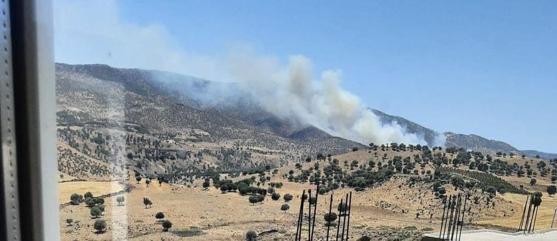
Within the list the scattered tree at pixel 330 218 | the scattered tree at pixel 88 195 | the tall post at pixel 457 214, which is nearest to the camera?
the scattered tree at pixel 88 195

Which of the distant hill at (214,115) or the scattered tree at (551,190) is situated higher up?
the distant hill at (214,115)

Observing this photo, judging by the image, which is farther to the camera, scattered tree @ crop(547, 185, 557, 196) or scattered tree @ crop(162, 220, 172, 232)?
scattered tree @ crop(547, 185, 557, 196)

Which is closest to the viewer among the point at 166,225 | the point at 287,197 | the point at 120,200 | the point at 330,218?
the point at 120,200

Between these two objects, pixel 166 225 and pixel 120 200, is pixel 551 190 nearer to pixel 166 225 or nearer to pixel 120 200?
pixel 166 225

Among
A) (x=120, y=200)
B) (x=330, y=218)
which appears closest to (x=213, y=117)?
(x=330, y=218)

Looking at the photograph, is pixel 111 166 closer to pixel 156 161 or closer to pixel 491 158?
pixel 156 161

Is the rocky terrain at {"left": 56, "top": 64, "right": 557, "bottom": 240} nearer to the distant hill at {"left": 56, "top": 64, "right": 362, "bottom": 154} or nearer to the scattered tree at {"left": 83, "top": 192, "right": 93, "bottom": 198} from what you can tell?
the distant hill at {"left": 56, "top": 64, "right": 362, "bottom": 154}

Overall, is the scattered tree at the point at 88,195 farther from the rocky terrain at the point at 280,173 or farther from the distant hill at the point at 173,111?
the rocky terrain at the point at 280,173

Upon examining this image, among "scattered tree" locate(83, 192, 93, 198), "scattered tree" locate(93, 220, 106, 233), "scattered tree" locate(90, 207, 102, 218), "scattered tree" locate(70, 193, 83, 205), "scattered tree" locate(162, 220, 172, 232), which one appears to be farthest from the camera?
"scattered tree" locate(162, 220, 172, 232)

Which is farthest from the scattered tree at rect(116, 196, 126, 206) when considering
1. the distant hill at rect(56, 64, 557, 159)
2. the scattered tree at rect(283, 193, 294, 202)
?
the scattered tree at rect(283, 193, 294, 202)

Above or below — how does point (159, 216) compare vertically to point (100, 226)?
below

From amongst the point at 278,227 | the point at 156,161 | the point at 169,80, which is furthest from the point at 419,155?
the point at 156,161

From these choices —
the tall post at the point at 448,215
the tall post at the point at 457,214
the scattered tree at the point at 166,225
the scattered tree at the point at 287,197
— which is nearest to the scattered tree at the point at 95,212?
the scattered tree at the point at 166,225

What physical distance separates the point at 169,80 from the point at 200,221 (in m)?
3.36
